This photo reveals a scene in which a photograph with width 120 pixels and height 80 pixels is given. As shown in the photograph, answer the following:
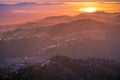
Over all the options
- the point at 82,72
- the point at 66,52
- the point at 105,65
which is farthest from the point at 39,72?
the point at 66,52

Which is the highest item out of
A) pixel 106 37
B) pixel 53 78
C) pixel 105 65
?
pixel 53 78

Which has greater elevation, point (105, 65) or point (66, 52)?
point (105, 65)

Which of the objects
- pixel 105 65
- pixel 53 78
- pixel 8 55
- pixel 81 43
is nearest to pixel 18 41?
pixel 8 55

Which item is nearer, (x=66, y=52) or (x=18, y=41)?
(x=66, y=52)

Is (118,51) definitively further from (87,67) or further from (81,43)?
(87,67)

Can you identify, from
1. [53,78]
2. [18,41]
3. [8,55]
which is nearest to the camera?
[53,78]

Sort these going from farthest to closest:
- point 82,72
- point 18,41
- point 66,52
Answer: point 18,41
point 66,52
point 82,72
